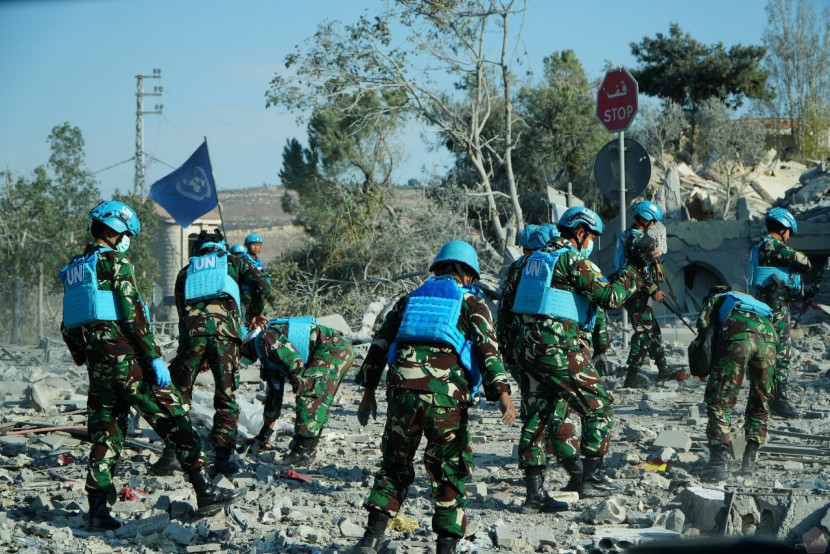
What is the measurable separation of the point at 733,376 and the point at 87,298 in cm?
415

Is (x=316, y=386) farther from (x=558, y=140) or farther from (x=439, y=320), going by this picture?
(x=558, y=140)

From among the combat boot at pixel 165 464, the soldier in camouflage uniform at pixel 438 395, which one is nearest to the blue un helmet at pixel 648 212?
the soldier in camouflage uniform at pixel 438 395

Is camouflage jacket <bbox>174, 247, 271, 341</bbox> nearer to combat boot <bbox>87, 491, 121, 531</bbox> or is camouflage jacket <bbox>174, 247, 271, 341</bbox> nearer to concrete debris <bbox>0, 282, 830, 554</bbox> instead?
concrete debris <bbox>0, 282, 830, 554</bbox>

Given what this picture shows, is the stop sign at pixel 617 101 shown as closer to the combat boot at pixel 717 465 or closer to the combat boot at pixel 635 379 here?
the combat boot at pixel 635 379

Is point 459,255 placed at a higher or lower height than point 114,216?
lower

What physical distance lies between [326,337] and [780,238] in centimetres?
443

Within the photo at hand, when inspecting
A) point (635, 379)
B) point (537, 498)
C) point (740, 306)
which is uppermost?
point (740, 306)

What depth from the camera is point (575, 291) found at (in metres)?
5.92

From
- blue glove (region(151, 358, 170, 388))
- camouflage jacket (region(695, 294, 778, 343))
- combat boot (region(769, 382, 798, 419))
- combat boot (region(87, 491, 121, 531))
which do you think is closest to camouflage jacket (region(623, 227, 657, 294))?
combat boot (region(769, 382, 798, 419))

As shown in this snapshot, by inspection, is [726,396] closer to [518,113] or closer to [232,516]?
[232,516]

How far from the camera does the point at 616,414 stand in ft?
29.8

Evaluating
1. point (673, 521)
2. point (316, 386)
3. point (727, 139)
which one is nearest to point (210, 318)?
point (316, 386)

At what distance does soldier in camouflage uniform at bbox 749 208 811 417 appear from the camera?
876 cm

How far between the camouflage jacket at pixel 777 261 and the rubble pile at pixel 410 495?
109 cm
